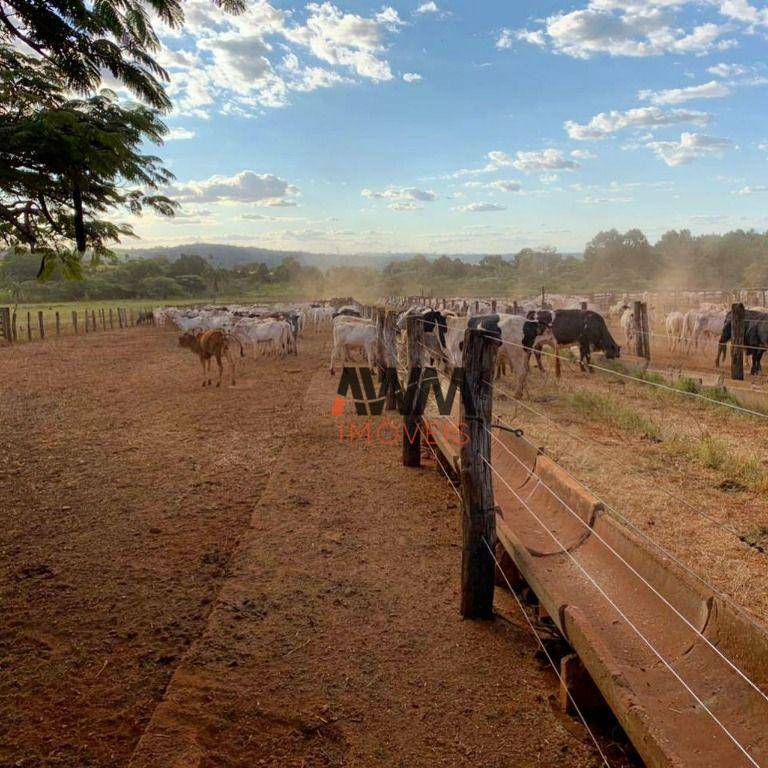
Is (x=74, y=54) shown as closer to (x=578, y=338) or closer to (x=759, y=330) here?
(x=578, y=338)

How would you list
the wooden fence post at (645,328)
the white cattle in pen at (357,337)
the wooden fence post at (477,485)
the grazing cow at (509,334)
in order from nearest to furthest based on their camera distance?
1. the wooden fence post at (477,485)
2. the grazing cow at (509,334)
3. the white cattle in pen at (357,337)
4. the wooden fence post at (645,328)

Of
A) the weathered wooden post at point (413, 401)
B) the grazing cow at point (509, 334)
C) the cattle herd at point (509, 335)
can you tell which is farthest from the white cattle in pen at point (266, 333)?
the weathered wooden post at point (413, 401)

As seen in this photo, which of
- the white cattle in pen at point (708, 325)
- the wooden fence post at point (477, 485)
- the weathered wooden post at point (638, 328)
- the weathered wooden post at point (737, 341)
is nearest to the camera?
the wooden fence post at point (477, 485)

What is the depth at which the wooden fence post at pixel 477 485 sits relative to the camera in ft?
12.4

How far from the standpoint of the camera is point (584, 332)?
1466 cm

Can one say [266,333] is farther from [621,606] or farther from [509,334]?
[621,606]

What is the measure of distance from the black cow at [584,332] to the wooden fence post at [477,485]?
10.8m

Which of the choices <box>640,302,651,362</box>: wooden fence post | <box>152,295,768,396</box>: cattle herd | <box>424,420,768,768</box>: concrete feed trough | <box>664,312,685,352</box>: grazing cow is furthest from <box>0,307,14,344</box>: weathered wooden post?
<box>424,420,768,768</box>: concrete feed trough

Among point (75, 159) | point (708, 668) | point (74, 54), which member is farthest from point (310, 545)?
point (74, 54)

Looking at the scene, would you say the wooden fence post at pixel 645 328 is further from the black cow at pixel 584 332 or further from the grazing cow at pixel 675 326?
the grazing cow at pixel 675 326

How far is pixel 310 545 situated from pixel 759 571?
356 cm

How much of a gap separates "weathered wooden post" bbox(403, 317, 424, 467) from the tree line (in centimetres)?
5585

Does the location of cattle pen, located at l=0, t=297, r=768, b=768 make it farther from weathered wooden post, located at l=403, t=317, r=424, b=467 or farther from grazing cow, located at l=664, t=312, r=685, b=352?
grazing cow, located at l=664, t=312, r=685, b=352

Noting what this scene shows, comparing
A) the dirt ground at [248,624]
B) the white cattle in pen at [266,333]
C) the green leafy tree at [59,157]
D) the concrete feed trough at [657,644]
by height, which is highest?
the green leafy tree at [59,157]
